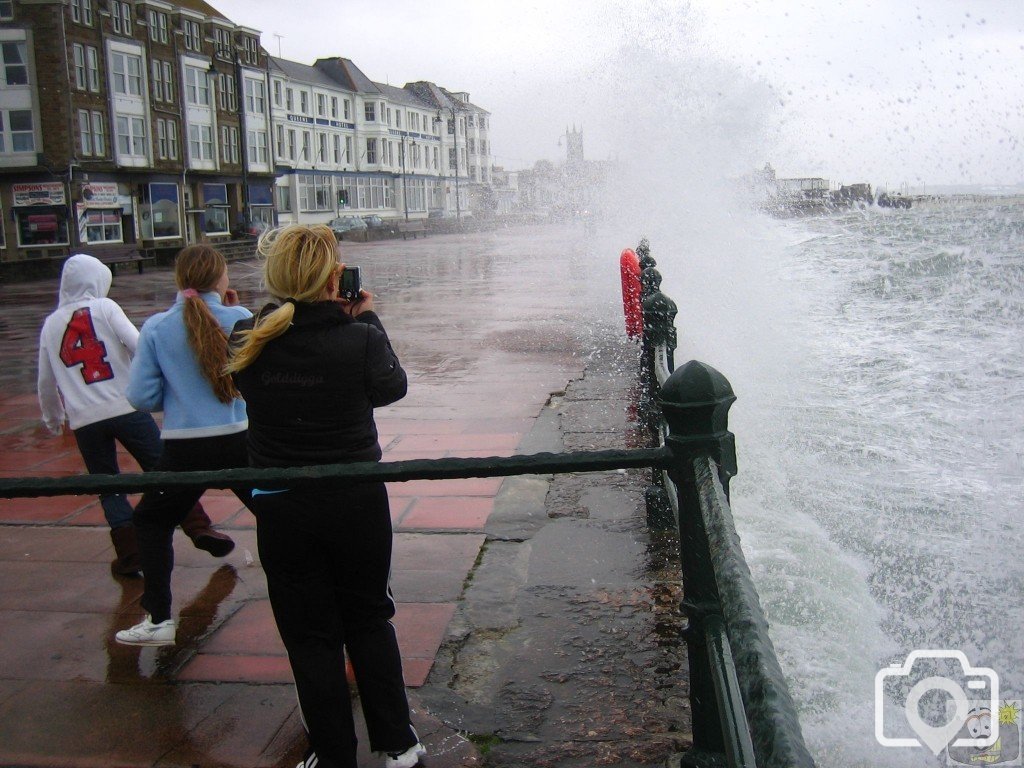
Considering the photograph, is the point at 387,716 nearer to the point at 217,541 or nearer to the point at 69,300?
the point at 217,541

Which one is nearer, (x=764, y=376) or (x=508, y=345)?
(x=764, y=376)

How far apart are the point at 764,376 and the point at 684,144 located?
10193 mm

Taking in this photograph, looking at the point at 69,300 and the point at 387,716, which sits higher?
the point at 69,300

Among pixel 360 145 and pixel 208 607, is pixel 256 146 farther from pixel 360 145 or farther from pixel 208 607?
pixel 208 607

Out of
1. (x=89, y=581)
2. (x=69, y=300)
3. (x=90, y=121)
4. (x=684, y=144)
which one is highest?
(x=90, y=121)

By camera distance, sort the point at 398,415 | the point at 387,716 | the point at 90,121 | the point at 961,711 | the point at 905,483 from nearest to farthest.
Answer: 1. the point at 387,716
2. the point at 961,711
3. the point at 905,483
4. the point at 398,415
5. the point at 90,121

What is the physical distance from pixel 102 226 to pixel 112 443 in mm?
40118

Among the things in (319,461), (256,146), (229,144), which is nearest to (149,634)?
(319,461)

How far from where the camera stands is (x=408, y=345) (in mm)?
11109

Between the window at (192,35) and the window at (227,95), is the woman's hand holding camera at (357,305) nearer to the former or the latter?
the window at (192,35)

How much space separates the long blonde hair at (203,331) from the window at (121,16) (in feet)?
145

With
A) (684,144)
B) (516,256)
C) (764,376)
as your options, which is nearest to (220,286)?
(764,376)

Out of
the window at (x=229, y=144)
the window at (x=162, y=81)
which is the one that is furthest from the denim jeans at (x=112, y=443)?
the window at (x=229, y=144)

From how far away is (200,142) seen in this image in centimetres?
4856
